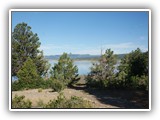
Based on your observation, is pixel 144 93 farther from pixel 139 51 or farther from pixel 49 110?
pixel 49 110

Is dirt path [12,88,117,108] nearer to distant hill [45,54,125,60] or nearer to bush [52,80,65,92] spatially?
bush [52,80,65,92]

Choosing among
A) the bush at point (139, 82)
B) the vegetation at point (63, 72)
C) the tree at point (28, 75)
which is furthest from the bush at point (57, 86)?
the bush at point (139, 82)

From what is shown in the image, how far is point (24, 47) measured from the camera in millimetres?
8469

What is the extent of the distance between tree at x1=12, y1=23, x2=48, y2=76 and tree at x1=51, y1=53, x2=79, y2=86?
21cm

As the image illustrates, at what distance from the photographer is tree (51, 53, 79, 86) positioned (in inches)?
336

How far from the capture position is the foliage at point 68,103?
8.38 meters

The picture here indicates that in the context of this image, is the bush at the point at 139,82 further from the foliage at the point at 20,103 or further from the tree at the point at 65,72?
the foliage at the point at 20,103

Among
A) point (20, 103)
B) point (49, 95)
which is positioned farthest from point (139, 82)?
point (20, 103)

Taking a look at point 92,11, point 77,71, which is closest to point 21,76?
point 77,71

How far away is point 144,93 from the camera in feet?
27.5

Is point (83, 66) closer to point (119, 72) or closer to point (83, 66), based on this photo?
point (83, 66)

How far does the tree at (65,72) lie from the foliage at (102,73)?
0.78 ft
